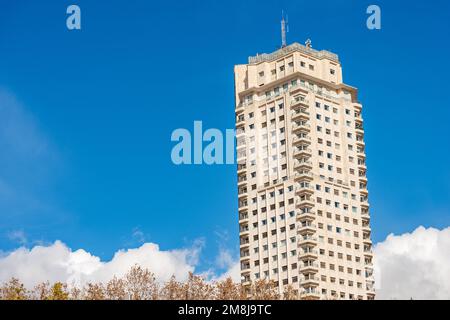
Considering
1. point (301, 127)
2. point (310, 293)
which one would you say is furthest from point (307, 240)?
point (301, 127)

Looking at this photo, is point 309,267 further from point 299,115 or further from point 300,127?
point 299,115

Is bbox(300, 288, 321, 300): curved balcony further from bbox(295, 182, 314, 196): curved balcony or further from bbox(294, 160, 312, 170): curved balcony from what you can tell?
bbox(294, 160, 312, 170): curved balcony

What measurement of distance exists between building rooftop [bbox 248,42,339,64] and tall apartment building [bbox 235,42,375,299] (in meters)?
0.22

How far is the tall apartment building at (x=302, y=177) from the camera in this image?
139 m

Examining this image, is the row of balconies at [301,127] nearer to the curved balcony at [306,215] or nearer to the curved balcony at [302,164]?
the curved balcony at [302,164]

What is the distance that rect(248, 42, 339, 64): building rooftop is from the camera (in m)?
154

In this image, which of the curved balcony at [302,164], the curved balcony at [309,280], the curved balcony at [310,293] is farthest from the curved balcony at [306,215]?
the curved balcony at [310,293]

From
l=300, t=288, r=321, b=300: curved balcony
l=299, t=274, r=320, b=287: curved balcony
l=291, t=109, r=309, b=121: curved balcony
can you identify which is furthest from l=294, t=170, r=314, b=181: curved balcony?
l=300, t=288, r=321, b=300: curved balcony

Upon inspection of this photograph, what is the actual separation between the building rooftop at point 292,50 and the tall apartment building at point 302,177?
0.72 feet

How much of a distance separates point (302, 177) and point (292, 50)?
25.5 meters
